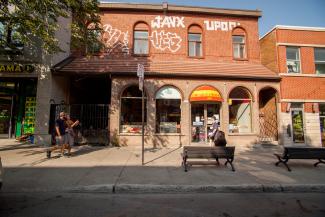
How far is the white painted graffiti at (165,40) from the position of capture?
1413 cm

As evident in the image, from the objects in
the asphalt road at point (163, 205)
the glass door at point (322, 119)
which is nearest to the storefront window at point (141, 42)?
the asphalt road at point (163, 205)

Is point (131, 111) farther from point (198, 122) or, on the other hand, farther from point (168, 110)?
point (198, 122)

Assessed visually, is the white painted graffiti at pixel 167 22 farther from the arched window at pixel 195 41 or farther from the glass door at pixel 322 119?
the glass door at pixel 322 119

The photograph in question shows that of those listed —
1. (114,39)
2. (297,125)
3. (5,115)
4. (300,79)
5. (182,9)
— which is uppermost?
(182,9)

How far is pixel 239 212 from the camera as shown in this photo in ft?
13.7

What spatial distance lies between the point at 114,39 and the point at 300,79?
12.9 metres

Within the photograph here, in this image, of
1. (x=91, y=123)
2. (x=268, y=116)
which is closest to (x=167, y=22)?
(x=91, y=123)

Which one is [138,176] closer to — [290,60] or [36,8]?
[36,8]

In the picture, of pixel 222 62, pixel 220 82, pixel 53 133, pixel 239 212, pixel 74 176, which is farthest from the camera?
pixel 222 62

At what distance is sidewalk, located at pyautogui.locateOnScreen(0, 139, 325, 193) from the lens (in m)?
5.51

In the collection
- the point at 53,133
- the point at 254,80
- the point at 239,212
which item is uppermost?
the point at 254,80

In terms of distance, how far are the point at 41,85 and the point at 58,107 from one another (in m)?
1.56

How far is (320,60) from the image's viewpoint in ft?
47.3

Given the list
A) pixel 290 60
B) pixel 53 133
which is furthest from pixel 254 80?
pixel 53 133
